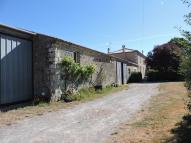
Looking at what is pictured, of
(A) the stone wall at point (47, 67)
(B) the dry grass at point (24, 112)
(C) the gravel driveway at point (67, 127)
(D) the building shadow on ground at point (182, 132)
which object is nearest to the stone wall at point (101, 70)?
(A) the stone wall at point (47, 67)

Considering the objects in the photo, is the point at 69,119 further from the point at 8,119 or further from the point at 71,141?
the point at 71,141

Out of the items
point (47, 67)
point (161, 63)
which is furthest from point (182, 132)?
point (161, 63)

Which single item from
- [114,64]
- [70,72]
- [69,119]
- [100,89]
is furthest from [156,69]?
[69,119]

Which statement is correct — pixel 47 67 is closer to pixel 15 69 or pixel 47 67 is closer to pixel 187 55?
pixel 15 69

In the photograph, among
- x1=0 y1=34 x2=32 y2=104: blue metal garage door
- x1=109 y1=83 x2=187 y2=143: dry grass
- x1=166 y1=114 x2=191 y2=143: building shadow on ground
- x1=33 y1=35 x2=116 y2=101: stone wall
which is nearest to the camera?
x1=166 y1=114 x2=191 y2=143: building shadow on ground

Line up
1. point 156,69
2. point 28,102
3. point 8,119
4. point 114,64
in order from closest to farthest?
point 8,119 < point 28,102 < point 114,64 < point 156,69

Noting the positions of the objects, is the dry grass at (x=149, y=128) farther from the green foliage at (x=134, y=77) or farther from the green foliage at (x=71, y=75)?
the green foliage at (x=134, y=77)

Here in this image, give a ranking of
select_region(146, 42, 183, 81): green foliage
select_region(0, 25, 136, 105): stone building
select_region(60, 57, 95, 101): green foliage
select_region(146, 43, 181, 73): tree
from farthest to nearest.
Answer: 1. select_region(146, 43, 181, 73): tree
2. select_region(146, 42, 183, 81): green foliage
3. select_region(60, 57, 95, 101): green foliage
4. select_region(0, 25, 136, 105): stone building

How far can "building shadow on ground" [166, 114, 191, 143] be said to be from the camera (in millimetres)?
7219

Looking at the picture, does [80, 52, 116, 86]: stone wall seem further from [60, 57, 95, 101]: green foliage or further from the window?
[60, 57, 95, 101]: green foliage

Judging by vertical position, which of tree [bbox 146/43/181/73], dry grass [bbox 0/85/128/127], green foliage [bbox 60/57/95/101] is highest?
tree [bbox 146/43/181/73]

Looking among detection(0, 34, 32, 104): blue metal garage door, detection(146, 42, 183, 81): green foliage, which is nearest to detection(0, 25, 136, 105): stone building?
detection(0, 34, 32, 104): blue metal garage door

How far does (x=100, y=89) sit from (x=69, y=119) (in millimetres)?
12423

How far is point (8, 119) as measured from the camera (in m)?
10.6
